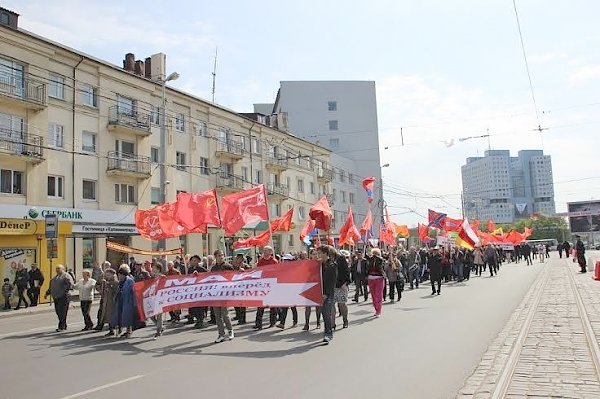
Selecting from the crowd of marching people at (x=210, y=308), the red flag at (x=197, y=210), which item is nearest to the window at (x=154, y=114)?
the red flag at (x=197, y=210)

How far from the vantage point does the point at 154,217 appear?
22.0m

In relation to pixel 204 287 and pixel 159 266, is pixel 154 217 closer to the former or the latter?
pixel 159 266

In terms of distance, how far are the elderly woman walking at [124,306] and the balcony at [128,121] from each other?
70.0 feet

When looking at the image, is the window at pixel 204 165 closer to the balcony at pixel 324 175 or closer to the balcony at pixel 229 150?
the balcony at pixel 229 150

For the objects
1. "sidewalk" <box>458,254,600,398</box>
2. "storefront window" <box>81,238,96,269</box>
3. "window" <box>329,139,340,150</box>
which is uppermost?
"window" <box>329,139,340,150</box>

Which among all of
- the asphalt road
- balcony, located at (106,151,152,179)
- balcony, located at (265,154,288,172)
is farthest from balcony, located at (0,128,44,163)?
balcony, located at (265,154,288,172)

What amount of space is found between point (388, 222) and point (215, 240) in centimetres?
1430

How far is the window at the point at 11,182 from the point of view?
2659 centimetres

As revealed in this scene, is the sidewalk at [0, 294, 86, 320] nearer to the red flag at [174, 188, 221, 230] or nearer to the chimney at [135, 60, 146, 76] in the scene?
the red flag at [174, 188, 221, 230]

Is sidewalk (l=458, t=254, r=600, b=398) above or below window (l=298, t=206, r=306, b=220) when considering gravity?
below

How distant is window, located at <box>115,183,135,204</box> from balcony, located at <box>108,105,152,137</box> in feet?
10.9

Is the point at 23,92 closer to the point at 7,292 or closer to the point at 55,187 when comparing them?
the point at 55,187

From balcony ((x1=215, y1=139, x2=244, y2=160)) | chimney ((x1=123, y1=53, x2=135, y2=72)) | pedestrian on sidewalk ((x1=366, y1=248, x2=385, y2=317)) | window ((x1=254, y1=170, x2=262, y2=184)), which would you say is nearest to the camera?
pedestrian on sidewalk ((x1=366, y1=248, x2=385, y2=317))

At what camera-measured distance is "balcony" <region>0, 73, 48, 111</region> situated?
86.2 feet
